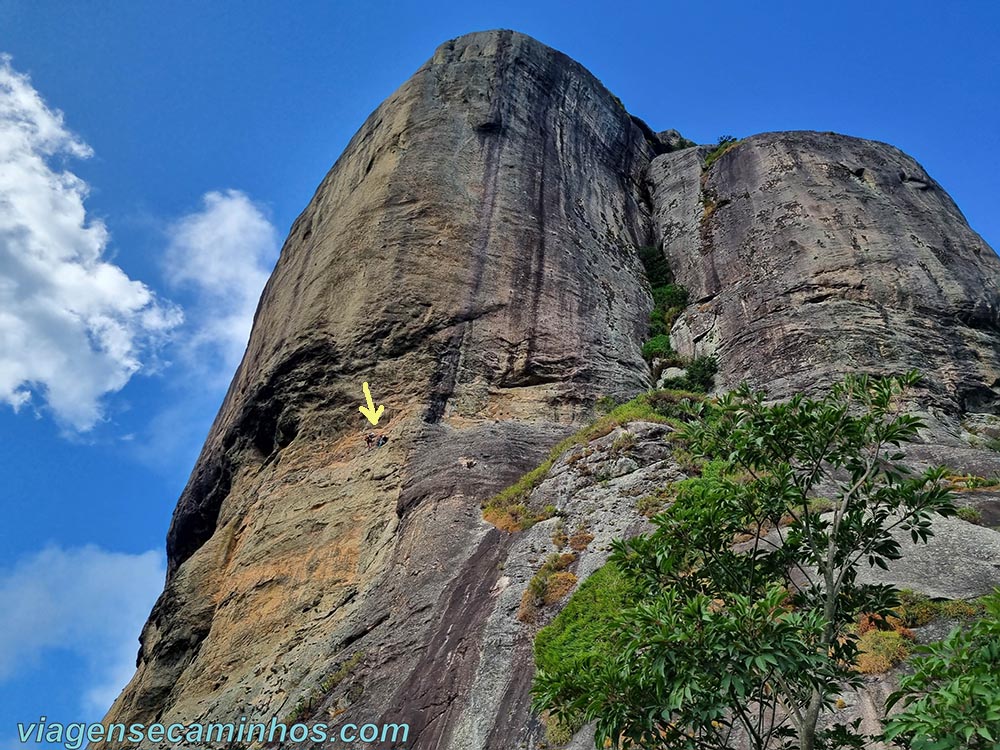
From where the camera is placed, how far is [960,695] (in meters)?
4.81

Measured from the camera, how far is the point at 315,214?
101 ft

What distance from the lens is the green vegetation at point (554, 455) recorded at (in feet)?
50.4

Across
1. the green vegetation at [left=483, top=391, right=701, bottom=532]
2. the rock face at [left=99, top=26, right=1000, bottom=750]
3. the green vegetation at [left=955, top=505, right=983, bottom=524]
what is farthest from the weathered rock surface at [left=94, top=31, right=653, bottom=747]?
the green vegetation at [left=955, top=505, right=983, bottom=524]

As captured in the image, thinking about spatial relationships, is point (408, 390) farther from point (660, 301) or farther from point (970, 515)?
point (970, 515)

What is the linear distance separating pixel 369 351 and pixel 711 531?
50.7 ft

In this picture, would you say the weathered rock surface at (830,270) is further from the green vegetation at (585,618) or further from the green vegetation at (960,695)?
the green vegetation at (960,695)

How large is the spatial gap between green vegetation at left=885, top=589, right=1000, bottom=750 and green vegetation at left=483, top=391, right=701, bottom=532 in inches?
390

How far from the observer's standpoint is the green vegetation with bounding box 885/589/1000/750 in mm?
4730

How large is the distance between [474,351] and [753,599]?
48.9ft

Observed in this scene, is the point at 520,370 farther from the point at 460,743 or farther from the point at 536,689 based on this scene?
the point at 536,689

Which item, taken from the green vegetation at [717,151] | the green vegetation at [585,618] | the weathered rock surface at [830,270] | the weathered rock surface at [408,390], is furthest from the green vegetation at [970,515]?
the green vegetation at [717,151]

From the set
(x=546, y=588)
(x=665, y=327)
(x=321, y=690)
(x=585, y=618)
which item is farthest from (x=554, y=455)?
(x=665, y=327)

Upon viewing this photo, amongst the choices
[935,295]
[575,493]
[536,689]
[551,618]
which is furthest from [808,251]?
[536,689]

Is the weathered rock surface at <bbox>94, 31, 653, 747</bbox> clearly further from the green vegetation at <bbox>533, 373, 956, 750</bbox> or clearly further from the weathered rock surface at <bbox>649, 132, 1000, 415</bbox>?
the green vegetation at <bbox>533, 373, 956, 750</bbox>
